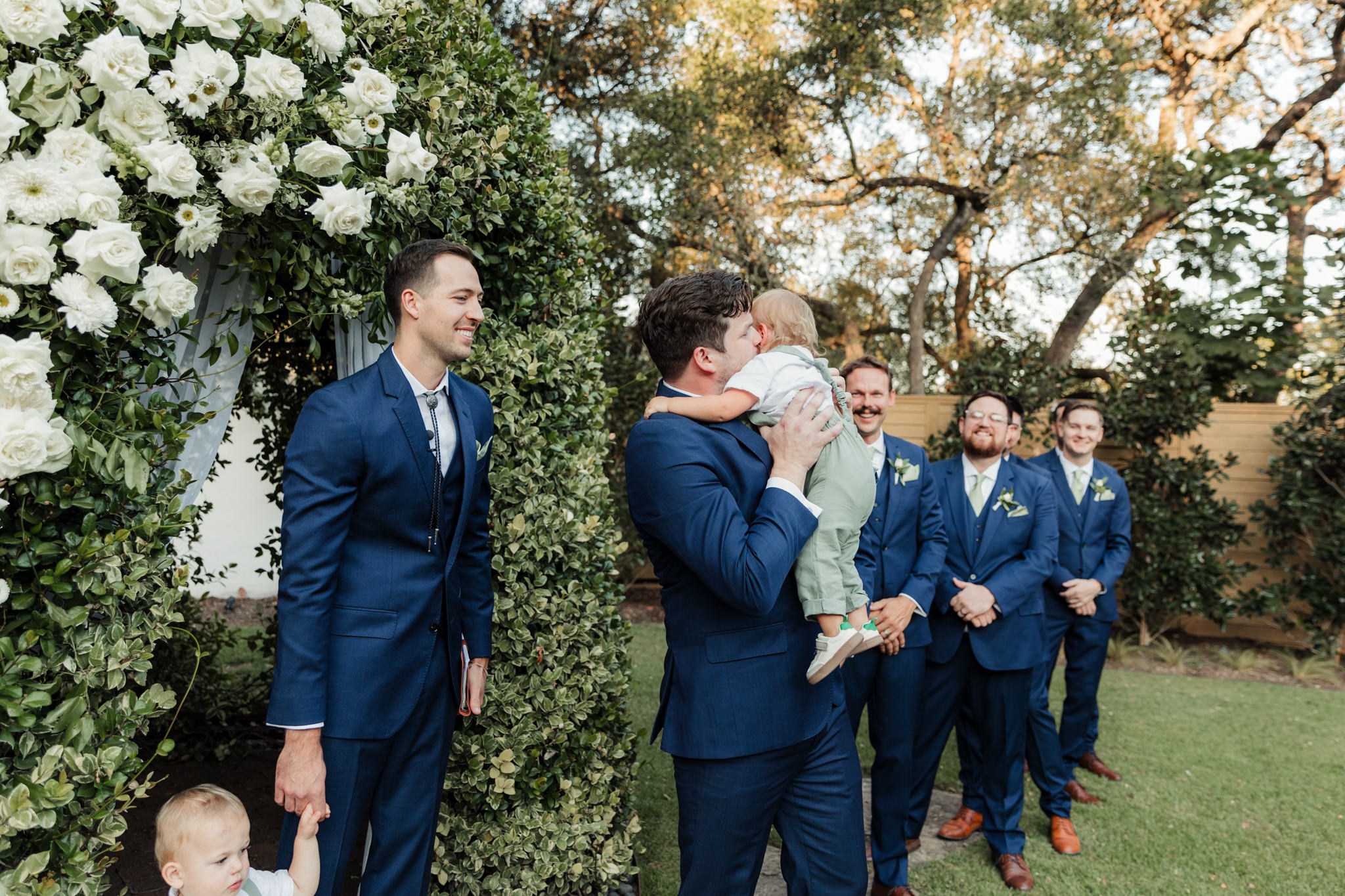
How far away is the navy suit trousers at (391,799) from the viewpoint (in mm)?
2348

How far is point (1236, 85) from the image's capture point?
36.2ft

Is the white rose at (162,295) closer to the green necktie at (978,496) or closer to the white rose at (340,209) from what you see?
the white rose at (340,209)

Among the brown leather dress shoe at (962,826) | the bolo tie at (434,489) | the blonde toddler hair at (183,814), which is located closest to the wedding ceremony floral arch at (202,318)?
the blonde toddler hair at (183,814)

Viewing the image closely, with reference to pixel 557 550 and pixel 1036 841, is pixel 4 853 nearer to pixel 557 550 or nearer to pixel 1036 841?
pixel 557 550

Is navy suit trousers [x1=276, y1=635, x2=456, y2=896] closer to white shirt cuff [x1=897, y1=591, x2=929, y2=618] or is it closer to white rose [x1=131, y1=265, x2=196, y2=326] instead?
white rose [x1=131, y1=265, x2=196, y2=326]

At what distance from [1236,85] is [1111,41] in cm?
291

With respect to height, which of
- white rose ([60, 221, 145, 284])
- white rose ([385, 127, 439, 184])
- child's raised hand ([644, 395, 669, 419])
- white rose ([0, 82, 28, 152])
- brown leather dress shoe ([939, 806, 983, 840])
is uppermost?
white rose ([385, 127, 439, 184])

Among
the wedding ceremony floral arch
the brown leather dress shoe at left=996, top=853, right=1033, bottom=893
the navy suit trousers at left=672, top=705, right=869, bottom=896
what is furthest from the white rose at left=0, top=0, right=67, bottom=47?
the brown leather dress shoe at left=996, top=853, right=1033, bottom=893

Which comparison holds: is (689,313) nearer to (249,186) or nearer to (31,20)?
(249,186)

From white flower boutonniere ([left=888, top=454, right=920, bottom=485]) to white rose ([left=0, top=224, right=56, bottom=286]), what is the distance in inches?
Answer: 131

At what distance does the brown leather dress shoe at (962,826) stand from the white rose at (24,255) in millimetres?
4569

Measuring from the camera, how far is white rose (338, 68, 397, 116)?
7.75 feet

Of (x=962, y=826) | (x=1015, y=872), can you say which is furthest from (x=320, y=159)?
(x=962, y=826)

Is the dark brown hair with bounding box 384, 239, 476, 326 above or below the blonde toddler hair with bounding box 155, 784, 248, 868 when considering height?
above
